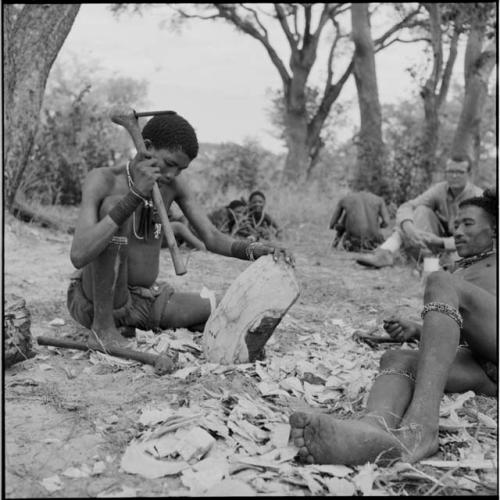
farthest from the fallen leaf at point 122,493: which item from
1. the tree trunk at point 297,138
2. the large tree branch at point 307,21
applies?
the large tree branch at point 307,21

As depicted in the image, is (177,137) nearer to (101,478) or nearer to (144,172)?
(144,172)

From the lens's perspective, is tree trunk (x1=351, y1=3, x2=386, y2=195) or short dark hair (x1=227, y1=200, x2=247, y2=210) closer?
short dark hair (x1=227, y1=200, x2=247, y2=210)

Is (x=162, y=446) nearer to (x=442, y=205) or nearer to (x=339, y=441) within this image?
(x=339, y=441)

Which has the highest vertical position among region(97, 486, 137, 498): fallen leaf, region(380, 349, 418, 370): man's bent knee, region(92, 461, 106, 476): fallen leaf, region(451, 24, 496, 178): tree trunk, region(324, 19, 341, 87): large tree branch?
region(324, 19, 341, 87): large tree branch

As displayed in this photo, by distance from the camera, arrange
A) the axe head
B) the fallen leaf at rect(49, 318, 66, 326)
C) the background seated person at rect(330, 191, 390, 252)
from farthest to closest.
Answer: the background seated person at rect(330, 191, 390, 252) → the fallen leaf at rect(49, 318, 66, 326) → the axe head

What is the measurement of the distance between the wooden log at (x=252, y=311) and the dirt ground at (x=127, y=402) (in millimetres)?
138

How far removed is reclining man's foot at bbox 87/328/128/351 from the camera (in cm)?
301

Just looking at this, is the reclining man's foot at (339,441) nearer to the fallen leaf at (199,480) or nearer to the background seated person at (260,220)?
the fallen leaf at (199,480)

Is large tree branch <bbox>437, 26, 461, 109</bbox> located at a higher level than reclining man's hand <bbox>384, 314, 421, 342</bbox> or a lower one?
higher

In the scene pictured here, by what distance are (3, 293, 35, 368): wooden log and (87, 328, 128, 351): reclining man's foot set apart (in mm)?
269

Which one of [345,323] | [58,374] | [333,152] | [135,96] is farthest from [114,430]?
[135,96]

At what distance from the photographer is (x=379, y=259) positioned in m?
5.96

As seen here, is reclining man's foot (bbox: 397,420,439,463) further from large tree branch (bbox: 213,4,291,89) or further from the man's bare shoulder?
large tree branch (bbox: 213,4,291,89)

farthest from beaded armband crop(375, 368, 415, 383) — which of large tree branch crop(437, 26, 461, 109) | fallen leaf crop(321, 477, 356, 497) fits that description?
large tree branch crop(437, 26, 461, 109)
